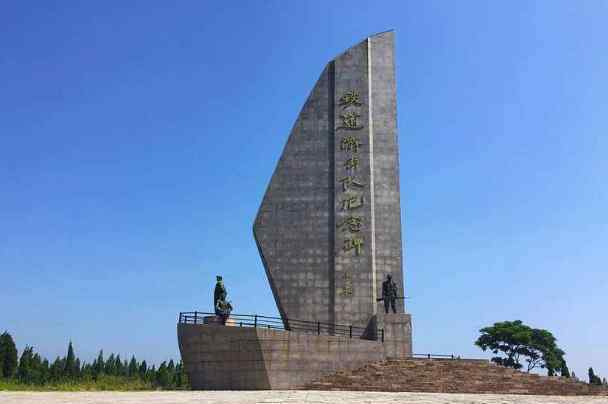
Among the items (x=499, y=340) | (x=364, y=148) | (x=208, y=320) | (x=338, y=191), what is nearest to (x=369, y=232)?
(x=338, y=191)

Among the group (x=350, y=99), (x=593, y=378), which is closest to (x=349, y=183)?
(x=350, y=99)

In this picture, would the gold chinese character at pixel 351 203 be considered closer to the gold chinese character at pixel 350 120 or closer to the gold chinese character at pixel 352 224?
the gold chinese character at pixel 352 224

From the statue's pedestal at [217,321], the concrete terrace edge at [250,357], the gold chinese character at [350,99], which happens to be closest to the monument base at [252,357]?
the concrete terrace edge at [250,357]

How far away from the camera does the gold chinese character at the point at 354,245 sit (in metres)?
27.2

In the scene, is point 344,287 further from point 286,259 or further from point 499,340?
point 499,340

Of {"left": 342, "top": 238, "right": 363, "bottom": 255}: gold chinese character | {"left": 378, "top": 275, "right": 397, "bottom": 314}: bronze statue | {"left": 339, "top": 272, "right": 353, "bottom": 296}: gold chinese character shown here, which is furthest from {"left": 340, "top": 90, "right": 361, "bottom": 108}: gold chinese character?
{"left": 378, "top": 275, "right": 397, "bottom": 314}: bronze statue

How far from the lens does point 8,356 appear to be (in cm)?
5388

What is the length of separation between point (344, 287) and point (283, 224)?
162 inches

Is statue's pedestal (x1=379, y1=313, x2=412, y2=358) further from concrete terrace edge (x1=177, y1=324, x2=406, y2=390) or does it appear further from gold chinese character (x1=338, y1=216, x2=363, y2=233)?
gold chinese character (x1=338, y1=216, x2=363, y2=233)

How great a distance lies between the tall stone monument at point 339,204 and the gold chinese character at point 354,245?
5cm

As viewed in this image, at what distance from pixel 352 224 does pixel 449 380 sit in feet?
32.3

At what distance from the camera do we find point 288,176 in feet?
91.8

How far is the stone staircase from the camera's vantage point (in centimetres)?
1880

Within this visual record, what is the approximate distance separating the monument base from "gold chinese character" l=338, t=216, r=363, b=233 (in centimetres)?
763
